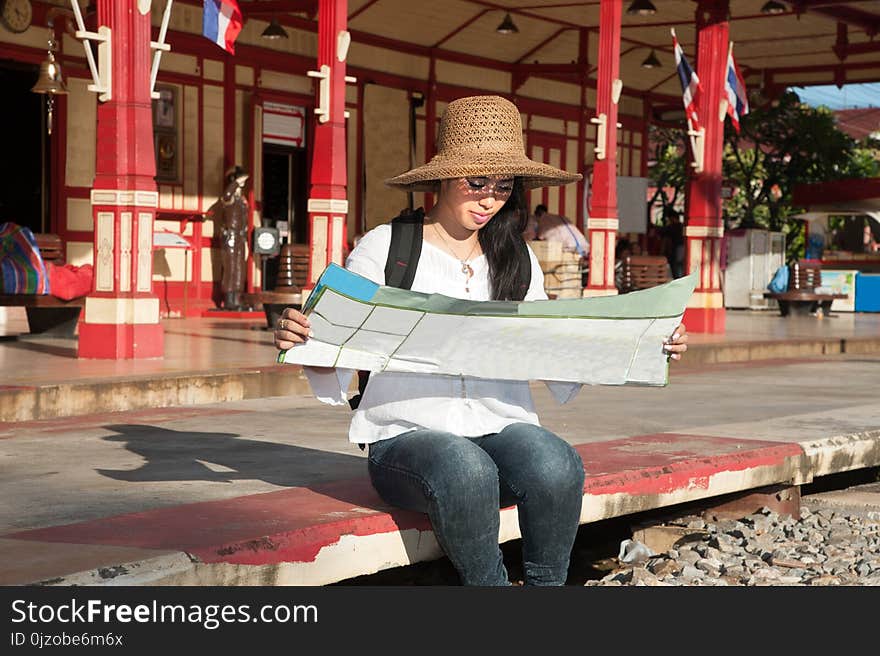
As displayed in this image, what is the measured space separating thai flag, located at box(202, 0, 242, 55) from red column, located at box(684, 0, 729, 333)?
7140 millimetres

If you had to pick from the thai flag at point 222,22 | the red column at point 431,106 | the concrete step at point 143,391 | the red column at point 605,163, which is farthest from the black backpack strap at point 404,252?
the red column at point 431,106

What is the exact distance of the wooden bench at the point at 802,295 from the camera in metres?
22.7

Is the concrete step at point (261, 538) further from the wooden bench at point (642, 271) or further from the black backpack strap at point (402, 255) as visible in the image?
the wooden bench at point (642, 271)

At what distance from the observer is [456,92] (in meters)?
22.3

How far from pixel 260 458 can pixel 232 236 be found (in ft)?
39.1

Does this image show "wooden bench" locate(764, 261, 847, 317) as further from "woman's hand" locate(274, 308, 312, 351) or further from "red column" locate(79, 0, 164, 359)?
"woman's hand" locate(274, 308, 312, 351)

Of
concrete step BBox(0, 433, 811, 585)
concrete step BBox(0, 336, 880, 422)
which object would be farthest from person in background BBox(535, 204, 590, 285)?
concrete step BBox(0, 433, 811, 585)

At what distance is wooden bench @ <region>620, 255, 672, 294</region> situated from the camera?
20.6m

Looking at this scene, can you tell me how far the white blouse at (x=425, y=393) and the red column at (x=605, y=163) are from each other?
11.4m

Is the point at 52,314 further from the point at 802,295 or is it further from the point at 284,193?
the point at 802,295

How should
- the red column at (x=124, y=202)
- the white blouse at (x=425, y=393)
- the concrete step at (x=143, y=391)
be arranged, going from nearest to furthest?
1. the white blouse at (x=425, y=393)
2. the concrete step at (x=143, y=391)
3. the red column at (x=124, y=202)

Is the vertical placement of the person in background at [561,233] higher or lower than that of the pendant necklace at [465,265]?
higher

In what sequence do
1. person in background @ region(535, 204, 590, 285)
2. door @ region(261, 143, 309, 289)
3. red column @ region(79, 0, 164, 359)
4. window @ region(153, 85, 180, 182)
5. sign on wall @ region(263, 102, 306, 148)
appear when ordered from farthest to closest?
person in background @ region(535, 204, 590, 285), door @ region(261, 143, 309, 289), sign on wall @ region(263, 102, 306, 148), window @ region(153, 85, 180, 182), red column @ region(79, 0, 164, 359)
